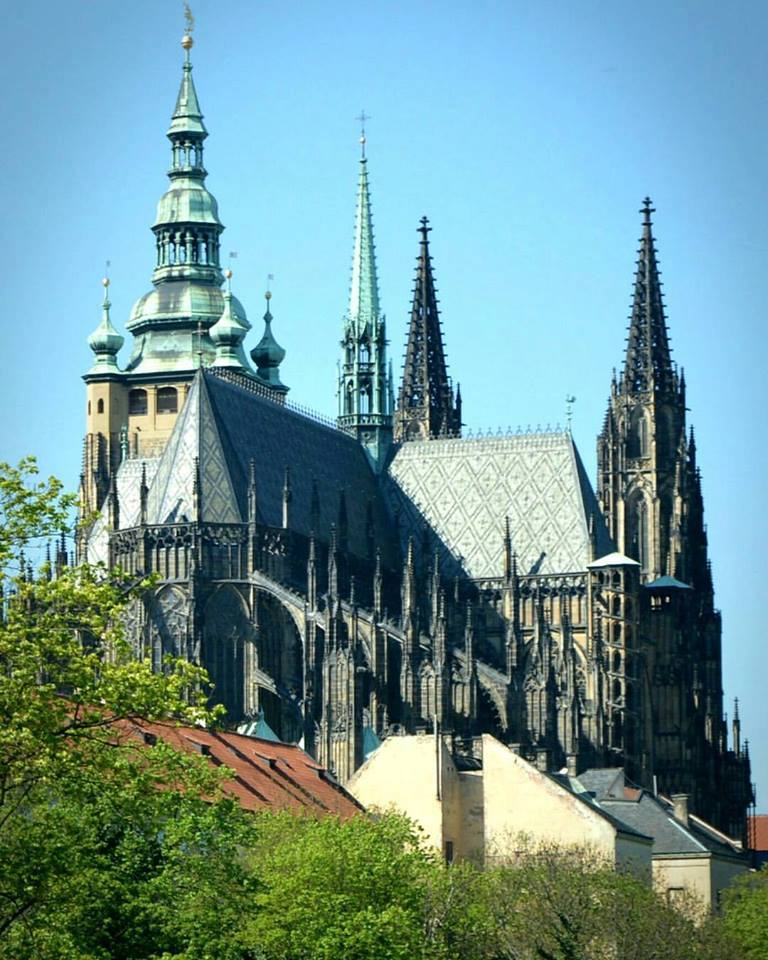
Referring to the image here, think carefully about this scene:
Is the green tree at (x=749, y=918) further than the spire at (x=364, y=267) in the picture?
No

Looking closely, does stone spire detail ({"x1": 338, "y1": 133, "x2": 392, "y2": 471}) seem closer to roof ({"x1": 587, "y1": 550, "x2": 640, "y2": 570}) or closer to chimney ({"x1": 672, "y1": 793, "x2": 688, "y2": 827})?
roof ({"x1": 587, "y1": 550, "x2": 640, "y2": 570})

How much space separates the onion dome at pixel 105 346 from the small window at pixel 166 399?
9.10ft

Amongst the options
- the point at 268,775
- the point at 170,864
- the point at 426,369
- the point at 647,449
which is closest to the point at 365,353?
the point at 426,369

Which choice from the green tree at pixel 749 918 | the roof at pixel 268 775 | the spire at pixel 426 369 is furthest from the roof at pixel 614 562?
the green tree at pixel 749 918

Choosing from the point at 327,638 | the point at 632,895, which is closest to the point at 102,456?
the point at 327,638

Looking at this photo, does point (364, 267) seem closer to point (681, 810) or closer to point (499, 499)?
point (499, 499)

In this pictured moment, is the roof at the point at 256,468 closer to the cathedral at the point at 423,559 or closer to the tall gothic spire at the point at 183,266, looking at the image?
the cathedral at the point at 423,559

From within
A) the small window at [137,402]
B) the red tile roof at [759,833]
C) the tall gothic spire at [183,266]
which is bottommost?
the red tile roof at [759,833]

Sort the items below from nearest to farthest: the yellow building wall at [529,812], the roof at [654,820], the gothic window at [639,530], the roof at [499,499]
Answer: the yellow building wall at [529,812] → the roof at [654,820] → the roof at [499,499] → the gothic window at [639,530]

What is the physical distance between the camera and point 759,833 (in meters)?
166

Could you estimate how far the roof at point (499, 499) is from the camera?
14350cm

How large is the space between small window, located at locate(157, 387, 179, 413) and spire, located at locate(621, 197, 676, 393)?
3050 cm

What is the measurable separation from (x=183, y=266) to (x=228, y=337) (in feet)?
23.3

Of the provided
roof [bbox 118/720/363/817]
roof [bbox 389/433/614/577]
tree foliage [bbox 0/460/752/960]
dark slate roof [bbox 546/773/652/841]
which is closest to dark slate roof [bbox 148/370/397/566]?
roof [bbox 389/433/614/577]
